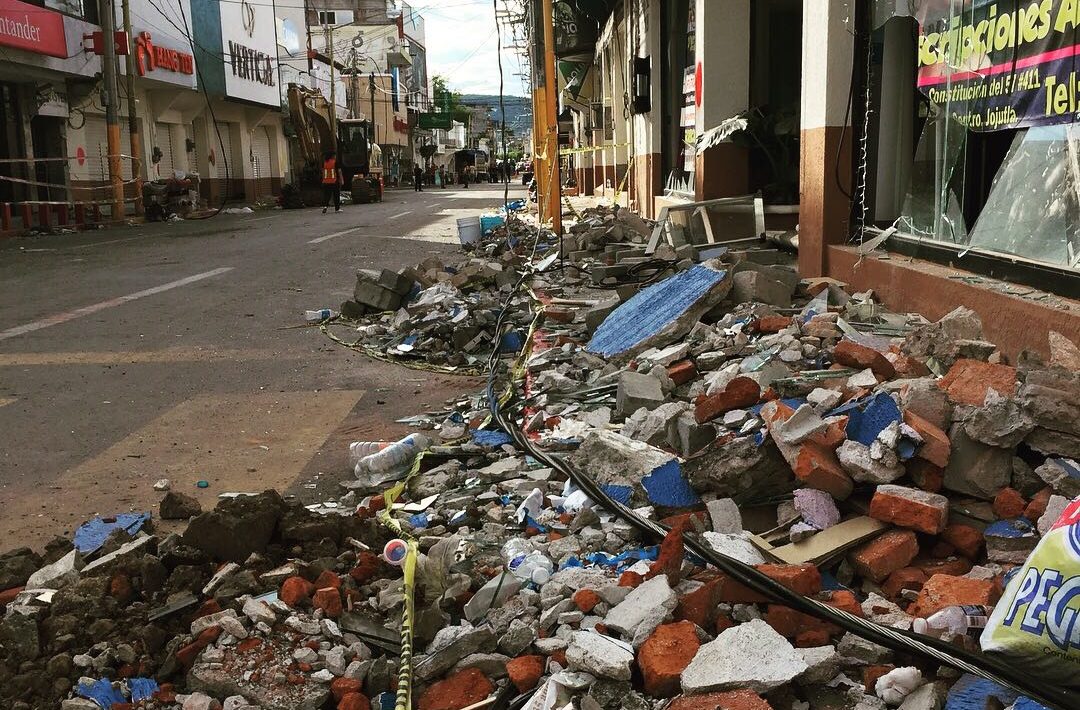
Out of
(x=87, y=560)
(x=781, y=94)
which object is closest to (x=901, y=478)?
(x=87, y=560)

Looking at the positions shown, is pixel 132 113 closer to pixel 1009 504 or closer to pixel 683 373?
pixel 683 373

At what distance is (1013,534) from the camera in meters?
2.81

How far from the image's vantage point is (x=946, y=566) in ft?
9.16

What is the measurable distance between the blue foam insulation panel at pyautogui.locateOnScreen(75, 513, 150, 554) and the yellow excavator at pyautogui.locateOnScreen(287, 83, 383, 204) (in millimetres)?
26442

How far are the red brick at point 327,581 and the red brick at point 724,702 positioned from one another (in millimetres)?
1248

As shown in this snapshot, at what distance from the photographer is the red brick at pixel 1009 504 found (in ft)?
9.46

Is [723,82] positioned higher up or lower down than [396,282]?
higher up

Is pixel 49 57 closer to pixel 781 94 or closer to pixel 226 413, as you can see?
pixel 781 94

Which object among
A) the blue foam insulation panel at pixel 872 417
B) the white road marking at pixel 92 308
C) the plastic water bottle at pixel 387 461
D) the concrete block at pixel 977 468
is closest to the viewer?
the concrete block at pixel 977 468

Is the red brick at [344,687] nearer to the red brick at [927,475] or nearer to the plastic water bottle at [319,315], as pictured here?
the red brick at [927,475]

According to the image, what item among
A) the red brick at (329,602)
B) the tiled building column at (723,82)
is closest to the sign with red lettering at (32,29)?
the tiled building column at (723,82)

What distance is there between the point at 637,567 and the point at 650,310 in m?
3.27

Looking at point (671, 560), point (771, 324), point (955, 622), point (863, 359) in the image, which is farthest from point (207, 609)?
point (771, 324)

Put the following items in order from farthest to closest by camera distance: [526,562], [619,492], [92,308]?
[92,308] < [619,492] < [526,562]
